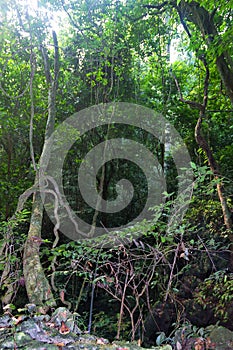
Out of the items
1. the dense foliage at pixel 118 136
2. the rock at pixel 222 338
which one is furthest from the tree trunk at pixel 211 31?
the rock at pixel 222 338

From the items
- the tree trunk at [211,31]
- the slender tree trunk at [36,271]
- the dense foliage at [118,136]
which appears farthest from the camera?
the tree trunk at [211,31]

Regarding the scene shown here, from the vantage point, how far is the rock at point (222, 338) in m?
2.52

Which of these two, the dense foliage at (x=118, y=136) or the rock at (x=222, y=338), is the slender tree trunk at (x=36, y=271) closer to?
the dense foliage at (x=118, y=136)

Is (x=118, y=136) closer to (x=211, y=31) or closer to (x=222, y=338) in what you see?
(x=211, y=31)

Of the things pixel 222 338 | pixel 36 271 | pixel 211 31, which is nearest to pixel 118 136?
pixel 211 31

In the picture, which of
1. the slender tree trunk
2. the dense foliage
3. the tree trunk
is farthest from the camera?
the tree trunk

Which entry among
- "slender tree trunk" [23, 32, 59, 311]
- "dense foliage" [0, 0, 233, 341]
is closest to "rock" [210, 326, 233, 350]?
"dense foliage" [0, 0, 233, 341]

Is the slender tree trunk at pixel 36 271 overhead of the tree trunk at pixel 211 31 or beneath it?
beneath

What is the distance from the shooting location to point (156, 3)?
4.02 metres

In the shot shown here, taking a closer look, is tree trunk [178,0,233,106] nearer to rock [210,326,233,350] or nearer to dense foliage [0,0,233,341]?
dense foliage [0,0,233,341]

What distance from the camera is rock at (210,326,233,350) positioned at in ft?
8.26

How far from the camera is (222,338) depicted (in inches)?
103

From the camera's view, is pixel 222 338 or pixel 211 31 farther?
pixel 211 31

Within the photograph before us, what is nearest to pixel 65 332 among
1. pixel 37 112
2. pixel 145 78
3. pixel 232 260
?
pixel 232 260
